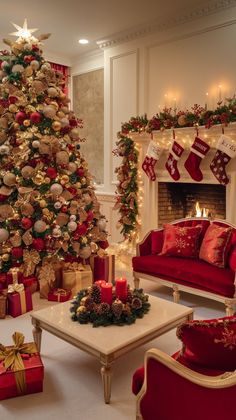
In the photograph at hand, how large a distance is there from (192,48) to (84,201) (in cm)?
243

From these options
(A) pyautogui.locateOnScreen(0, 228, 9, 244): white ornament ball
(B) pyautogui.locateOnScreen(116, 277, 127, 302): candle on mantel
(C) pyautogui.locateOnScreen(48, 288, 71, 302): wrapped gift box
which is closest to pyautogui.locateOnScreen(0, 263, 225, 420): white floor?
(B) pyautogui.locateOnScreen(116, 277, 127, 302): candle on mantel

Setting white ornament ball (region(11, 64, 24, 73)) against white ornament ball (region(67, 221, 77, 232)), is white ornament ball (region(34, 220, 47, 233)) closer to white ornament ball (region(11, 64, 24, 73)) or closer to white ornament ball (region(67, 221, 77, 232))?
white ornament ball (region(67, 221, 77, 232))

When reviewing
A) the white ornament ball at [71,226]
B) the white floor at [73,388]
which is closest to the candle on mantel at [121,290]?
the white floor at [73,388]

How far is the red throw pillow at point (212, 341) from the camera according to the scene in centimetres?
→ 142

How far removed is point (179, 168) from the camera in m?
4.72

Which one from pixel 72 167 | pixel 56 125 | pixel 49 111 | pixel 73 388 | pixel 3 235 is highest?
pixel 49 111

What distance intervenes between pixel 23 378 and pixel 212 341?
1.27m

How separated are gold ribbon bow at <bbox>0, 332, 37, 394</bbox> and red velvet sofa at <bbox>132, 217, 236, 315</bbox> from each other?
1656 mm

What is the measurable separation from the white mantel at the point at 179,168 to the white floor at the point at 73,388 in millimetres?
1940

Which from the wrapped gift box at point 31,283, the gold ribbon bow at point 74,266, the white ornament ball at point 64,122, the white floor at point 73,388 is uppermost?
the white ornament ball at point 64,122

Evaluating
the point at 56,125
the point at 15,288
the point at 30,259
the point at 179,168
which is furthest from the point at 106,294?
the point at 179,168

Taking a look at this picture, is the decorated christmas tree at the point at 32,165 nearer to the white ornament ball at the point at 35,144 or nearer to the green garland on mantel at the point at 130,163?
the white ornament ball at the point at 35,144

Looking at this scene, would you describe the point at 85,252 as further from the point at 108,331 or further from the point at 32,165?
the point at 108,331

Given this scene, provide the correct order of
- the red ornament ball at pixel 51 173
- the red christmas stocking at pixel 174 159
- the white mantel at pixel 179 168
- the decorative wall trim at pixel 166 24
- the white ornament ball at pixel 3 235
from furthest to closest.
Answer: the red christmas stocking at pixel 174 159 < the decorative wall trim at pixel 166 24 < the white mantel at pixel 179 168 < the red ornament ball at pixel 51 173 < the white ornament ball at pixel 3 235
